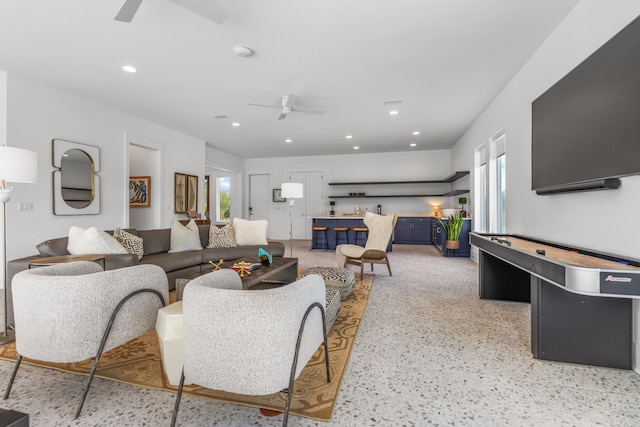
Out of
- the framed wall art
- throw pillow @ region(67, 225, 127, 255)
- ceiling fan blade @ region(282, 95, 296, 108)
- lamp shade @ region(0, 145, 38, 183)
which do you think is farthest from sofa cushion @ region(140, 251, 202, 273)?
the framed wall art

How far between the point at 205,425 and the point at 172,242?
11.0ft

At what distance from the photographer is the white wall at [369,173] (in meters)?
8.95

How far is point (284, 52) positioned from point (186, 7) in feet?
4.13

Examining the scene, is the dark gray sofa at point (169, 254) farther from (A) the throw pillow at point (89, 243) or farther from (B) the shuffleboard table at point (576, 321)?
(B) the shuffleboard table at point (576, 321)

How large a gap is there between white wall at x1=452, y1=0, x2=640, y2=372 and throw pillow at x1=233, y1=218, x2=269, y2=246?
3632 millimetres

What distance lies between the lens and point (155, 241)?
13.8 ft

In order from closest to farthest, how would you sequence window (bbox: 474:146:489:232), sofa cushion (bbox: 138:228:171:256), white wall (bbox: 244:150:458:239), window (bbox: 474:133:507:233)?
sofa cushion (bbox: 138:228:171:256)
window (bbox: 474:133:507:233)
window (bbox: 474:146:489:232)
white wall (bbox: 244:150:458:239)

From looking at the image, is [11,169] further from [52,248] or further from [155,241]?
[155,241]

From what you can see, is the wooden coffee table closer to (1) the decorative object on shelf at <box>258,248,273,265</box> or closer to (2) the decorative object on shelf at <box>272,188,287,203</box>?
(1) the decorative object on shelf at <box>258,248,273,265</box>

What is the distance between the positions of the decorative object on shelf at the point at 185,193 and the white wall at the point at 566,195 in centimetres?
→ 608

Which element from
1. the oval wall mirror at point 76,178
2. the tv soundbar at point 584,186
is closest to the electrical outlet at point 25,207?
the oval wall mirror at point 76,178

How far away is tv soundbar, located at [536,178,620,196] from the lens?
198 cm

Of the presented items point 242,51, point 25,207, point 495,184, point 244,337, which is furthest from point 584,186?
point 25,207

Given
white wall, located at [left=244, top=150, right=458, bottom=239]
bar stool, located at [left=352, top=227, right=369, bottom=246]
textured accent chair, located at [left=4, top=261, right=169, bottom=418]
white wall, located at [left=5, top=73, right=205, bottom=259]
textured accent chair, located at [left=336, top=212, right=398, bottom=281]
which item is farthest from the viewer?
white wall, located at [left=244, top=150, right=458, bottom=239]
